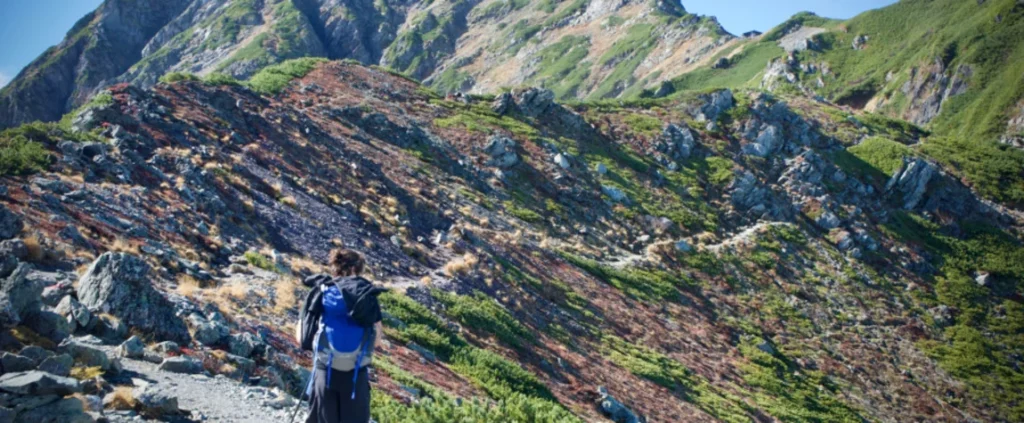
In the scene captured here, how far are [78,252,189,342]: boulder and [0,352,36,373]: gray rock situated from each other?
2.49 metres

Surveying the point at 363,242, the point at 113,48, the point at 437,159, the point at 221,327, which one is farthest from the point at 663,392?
the point at 113,48

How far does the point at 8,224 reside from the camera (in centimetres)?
1091

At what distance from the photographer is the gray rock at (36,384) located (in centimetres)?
576

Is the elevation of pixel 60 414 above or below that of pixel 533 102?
below

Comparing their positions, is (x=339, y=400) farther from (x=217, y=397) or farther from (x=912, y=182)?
(x=912, y=182)

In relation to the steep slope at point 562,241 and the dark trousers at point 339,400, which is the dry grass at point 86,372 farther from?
the dark trousers at point 339,400

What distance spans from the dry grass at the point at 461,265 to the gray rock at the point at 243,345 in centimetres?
1179

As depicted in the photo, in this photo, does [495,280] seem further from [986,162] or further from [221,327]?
[986,162]

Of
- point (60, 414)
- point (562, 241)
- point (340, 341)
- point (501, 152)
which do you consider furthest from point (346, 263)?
point (501, 152)

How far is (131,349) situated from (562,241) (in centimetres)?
2555

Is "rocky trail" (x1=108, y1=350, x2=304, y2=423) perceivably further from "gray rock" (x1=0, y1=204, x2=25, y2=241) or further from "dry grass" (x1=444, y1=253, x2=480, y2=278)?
"dry grass" (x1=444, y1=253, x2=480, y2=278)

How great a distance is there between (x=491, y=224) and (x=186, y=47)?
134384mm

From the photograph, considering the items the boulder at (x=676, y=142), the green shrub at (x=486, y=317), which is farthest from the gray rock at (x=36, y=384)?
the boulder at (x=676, y=142)

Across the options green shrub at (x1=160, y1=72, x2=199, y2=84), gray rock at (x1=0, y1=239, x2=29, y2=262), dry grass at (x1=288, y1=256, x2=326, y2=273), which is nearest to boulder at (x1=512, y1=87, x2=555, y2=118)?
green shrub at (x1=160, y1=72, x2=199, y2=84)
